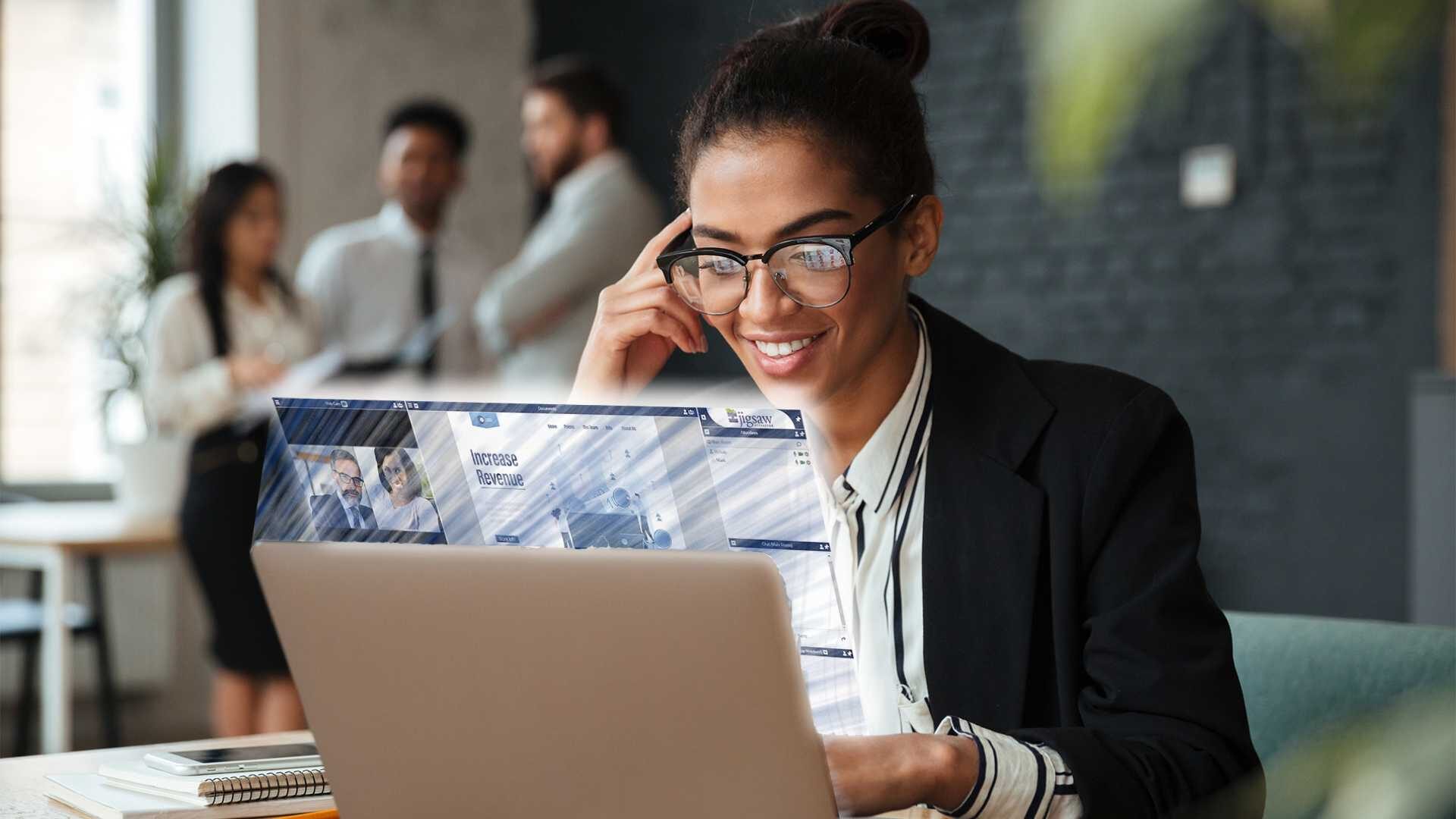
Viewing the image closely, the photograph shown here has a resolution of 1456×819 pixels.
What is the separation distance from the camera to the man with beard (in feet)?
2.63

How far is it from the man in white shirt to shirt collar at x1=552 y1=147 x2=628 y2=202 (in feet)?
1.63

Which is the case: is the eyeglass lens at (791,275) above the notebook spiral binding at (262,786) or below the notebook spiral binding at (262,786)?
above

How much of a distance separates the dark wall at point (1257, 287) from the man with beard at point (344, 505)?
2897mm

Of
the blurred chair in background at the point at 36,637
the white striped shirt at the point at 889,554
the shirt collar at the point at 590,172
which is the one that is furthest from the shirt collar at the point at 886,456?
the blurred chair in background at the point at 36,637

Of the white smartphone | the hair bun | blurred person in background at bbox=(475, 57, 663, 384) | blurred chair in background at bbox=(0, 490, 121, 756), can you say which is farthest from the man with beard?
blurred chair in background at bbox=(0, 490, 121, 756)

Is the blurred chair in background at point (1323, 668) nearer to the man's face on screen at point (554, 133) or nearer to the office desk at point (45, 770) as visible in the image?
the office desk at point (45, 770)

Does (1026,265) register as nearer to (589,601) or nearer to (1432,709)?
(589,601)

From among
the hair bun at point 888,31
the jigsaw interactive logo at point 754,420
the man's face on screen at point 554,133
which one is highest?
the man's face on screen at point 554,133

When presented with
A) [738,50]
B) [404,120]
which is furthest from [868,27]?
[404,120]

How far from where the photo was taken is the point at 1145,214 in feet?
13.7

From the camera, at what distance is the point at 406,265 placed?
3.98 metres

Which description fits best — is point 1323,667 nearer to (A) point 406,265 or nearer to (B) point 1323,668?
(B) point 1323,668

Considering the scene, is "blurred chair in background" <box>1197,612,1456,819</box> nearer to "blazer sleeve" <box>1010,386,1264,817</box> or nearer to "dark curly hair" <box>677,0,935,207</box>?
"blazer sleeve" <box>1010,386,1264,817</box>

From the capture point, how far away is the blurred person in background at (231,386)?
11.1 ft
